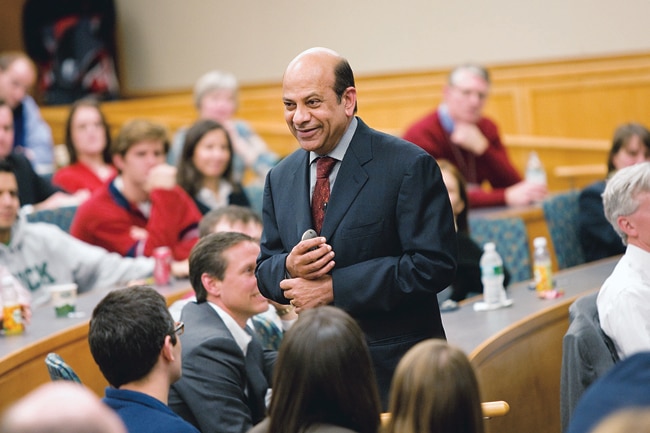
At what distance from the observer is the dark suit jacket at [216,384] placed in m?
2.60

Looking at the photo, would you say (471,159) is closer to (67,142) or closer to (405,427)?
(67,142)

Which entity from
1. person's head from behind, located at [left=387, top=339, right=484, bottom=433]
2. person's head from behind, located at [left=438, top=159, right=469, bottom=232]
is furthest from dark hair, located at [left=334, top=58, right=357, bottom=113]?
person's head from behind, located at [left=438, top=159, right=469, bottom=232]

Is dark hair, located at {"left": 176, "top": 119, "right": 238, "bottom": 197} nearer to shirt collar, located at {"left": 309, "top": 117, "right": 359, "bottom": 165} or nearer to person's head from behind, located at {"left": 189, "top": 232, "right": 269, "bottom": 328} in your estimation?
person's head from behind, located at {"left": 189, "top": 232, "right": 269, "bottom": 328}

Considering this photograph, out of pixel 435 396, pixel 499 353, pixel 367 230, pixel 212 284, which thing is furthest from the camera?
pixel 499 353

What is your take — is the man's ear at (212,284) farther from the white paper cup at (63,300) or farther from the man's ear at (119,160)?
the man's ear at (119,160)

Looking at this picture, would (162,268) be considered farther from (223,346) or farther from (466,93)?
(466,93)

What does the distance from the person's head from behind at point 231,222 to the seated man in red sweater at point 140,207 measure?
0.87 m

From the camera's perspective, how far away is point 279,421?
5.97 feet

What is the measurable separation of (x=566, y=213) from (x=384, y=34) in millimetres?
3371

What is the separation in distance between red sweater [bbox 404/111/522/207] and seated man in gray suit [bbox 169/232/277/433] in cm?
273

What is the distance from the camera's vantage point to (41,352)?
10.8ft

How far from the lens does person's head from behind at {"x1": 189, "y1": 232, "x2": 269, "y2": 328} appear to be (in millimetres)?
2887

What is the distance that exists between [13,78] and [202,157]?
7.87 ft

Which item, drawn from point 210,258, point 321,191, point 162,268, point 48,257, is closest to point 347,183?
point 321,191
